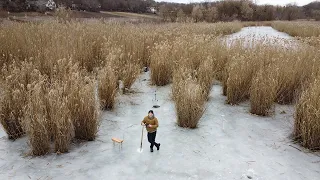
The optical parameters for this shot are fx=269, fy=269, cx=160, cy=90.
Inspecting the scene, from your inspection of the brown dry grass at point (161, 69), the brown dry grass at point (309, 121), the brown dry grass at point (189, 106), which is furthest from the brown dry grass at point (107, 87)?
the brown dry grass at point (309, 121)

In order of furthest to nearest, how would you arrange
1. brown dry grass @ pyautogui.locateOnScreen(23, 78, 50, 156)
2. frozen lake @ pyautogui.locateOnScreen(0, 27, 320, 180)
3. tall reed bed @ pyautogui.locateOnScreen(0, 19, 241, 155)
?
tall reed bed @ pyautogui.locateOnScreen(0, 19, 241, 155)
brown dry grass @ pyautogui.locateOnScreen(23, 78, 50, 156)
frozen lake @ pyautogui.locateOnScreen(0, 27, 320, 180)

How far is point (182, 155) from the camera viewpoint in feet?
9.86

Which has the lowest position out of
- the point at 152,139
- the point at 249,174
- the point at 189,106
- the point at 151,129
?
the point at 249,174

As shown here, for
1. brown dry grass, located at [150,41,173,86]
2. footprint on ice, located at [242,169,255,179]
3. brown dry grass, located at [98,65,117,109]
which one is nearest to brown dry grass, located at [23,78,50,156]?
brown dry grass, located at [98,65,117,109]

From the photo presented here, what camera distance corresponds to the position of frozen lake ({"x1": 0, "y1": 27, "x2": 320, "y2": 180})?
2654mm

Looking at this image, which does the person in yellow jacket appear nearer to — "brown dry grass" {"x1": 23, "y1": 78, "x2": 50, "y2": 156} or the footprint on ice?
the footprint on ice

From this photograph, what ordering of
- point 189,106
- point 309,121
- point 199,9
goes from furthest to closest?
point 199,9 → point 189,106 → point 309,121

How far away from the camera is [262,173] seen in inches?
A: 107

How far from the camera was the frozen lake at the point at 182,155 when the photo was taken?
2.65 m

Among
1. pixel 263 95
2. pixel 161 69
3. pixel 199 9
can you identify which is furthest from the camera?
pixel 199 9

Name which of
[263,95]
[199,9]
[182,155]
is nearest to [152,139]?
[182,155]

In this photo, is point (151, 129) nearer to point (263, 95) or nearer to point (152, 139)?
point (152, 139)

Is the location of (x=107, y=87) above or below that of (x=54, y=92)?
below

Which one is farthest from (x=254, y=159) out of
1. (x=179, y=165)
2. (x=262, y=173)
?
(x=179, y=165)
